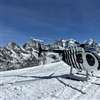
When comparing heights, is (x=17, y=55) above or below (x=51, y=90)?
above

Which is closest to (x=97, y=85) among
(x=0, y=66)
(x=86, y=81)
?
(x=86, y=81)

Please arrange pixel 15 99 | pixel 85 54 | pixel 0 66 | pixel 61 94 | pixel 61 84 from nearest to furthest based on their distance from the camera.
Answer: pixel 15 99
pixel 61 94
pixel 61 84
pixel 85 54
pixel 0 66

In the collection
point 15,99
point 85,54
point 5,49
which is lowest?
point 15,99

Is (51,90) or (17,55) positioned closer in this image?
(51,90)

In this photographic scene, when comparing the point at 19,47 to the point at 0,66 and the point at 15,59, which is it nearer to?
the point at 15,59

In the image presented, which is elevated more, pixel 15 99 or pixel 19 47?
pixel 19 47

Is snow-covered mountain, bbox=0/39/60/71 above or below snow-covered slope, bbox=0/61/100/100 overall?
above

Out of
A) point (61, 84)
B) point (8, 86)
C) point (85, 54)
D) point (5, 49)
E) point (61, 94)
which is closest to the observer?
point (61, 94)

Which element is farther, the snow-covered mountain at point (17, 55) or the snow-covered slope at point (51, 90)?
the snow-covered mountain at point (17, 55)

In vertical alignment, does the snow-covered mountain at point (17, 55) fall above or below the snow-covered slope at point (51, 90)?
above

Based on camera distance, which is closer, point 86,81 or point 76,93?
point 76,93

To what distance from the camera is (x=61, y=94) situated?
26.4ft

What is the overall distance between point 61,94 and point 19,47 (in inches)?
1213

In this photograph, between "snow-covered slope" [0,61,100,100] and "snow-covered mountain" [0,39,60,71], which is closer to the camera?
"snow-covered slope" [0,61,100,100]
